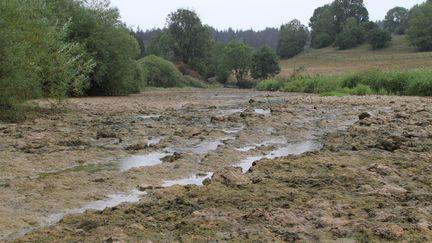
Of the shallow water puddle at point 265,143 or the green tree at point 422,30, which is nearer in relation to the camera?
the shallow water puddle at point 265,143

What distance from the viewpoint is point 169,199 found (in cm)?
682

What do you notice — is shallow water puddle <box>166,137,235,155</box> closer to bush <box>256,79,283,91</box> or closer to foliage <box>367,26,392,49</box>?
bush <box>256,79,283,91</box>

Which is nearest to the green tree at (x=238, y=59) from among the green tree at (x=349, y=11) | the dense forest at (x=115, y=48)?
the dense forest at (x=115, y=48)

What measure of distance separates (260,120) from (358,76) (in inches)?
1052

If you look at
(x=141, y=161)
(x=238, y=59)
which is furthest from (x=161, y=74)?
(x=141, y=161)

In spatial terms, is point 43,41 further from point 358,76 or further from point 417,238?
point 358,76

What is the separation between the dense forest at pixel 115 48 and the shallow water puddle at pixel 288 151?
8.93 m

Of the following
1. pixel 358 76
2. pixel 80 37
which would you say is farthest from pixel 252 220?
pixel 358 76

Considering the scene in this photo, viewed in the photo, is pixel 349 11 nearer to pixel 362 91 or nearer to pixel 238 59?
pixel 238 59

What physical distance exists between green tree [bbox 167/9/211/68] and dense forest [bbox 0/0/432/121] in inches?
7.3

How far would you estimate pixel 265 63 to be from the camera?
91.4 meters

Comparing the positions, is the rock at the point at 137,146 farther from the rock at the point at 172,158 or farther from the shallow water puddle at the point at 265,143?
the shallow water puddle at the point at 265,143

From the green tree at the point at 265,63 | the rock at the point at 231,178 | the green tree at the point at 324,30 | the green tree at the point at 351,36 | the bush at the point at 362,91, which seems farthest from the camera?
the green tree at the point at 324,30

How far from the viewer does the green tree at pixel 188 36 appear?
94.1m
